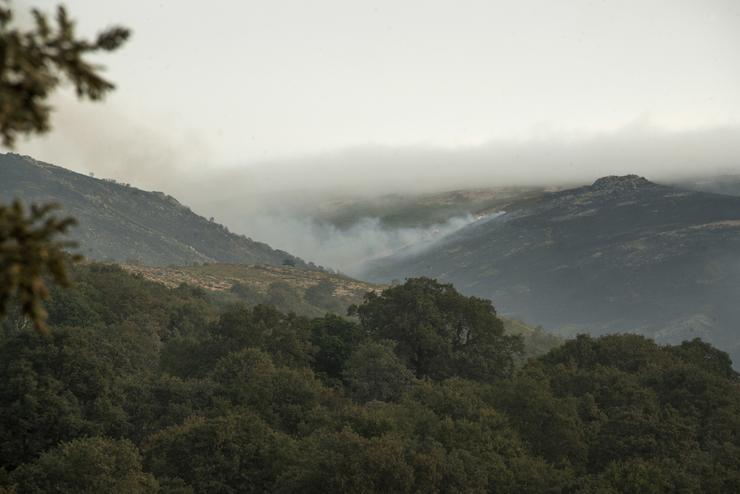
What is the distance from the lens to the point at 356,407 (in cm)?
8050

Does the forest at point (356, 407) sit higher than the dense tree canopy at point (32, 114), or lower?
lower

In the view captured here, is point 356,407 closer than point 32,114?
No

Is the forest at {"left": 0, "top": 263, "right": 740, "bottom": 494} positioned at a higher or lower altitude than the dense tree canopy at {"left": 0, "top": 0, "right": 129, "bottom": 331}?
lower

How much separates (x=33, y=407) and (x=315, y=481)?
23661 millimetres

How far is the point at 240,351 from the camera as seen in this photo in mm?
99000

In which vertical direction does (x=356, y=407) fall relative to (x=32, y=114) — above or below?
below

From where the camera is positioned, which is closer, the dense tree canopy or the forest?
the dense tree canopy

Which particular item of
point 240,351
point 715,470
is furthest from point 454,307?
point 715,470

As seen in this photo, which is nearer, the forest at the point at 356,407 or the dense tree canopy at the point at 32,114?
the dense tree canopy at the point at 32,114

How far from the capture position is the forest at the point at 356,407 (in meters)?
65.2

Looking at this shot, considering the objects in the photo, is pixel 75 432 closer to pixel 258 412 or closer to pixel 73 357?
pixel 73 357

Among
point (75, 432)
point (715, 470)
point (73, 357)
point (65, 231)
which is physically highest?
point (65, 231)

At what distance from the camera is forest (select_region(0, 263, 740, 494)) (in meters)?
65.2

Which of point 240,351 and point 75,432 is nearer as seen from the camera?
point 75,432
